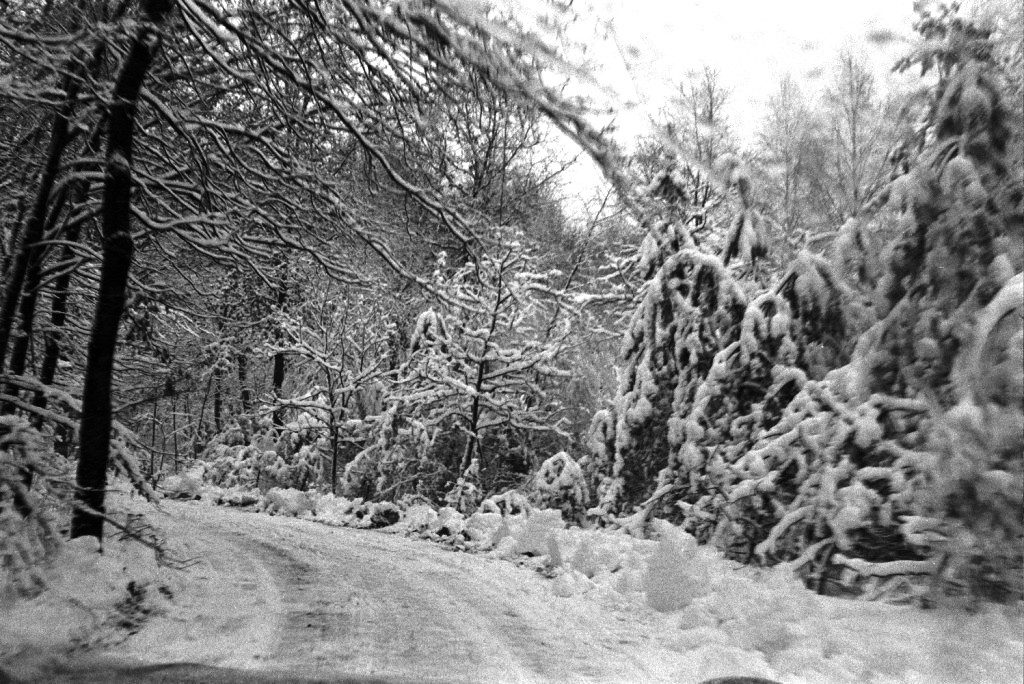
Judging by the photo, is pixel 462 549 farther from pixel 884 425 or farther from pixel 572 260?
pixel 572 260

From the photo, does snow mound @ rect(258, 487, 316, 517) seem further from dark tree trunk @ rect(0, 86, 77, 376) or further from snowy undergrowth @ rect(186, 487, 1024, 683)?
dark tree trunk @ rect(0, 86, 77, 376)

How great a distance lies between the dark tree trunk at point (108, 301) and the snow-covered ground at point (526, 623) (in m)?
0.56

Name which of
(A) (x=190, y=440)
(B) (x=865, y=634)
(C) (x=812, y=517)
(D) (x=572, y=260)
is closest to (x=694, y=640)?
(B) (x=865, y=634)

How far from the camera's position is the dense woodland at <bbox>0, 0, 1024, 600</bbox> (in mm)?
3686

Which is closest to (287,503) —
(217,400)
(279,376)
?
(279,376)

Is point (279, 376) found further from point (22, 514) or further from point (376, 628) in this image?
point (376, 628)

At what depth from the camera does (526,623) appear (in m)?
5.05

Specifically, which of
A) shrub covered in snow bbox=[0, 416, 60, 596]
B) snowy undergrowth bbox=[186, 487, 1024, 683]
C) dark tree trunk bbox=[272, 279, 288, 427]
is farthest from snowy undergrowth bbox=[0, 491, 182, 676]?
dark tree trunk bbox=[272, 279, 288, 427]

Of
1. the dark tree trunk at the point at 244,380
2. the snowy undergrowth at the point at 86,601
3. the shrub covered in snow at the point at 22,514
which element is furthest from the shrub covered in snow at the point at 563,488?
the dark tree trunk at the point at 244,380

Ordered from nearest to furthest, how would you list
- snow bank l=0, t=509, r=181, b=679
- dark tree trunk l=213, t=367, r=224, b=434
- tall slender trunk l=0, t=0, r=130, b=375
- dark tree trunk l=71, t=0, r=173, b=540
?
1. snow bank l=0, t=509, r=181, b=679
2. dark tree trunk l=71, t=0, r=173, b=540
3. tall slender trunk l=0, t=0, r=130, b=375
4. dark tree trunk l=213, t=367, r=224, b=434

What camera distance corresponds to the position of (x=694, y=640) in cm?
455

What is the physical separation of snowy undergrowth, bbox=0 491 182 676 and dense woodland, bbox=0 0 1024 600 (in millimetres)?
272

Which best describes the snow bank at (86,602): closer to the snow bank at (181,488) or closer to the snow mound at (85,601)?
the snow mound at (85,601)

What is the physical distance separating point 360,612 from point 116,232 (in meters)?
3.66
